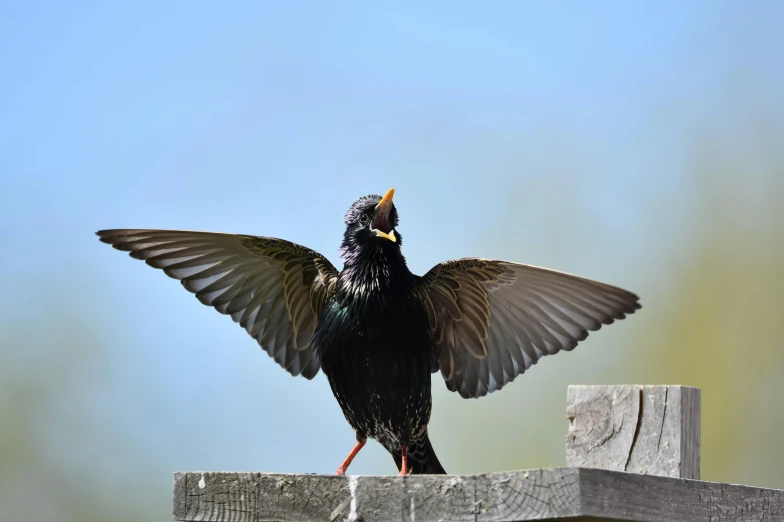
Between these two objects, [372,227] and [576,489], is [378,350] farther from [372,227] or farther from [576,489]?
[576,489]

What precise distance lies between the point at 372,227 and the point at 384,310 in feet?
1.08

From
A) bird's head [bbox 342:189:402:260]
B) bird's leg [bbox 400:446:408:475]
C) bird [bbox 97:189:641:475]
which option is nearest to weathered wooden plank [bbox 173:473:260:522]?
bird [bbox 97:189:641:475]

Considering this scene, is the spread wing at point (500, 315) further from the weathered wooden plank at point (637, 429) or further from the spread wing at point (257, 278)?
the spread wing at point (257, 278)

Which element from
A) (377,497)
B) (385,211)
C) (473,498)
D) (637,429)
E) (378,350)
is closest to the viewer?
(473,498)

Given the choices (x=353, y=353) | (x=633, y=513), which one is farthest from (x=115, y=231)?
(x=633, y=513)

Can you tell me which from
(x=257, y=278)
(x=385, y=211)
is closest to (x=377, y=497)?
(x=385, y=211)

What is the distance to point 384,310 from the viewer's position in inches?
144

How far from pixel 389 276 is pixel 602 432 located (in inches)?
37.1

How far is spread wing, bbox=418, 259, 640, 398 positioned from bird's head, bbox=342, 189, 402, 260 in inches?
8.4

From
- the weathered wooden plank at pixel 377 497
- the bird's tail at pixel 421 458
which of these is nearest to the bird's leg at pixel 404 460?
the bird's tail at pixel 421 458

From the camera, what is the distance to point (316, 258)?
13.1 ft

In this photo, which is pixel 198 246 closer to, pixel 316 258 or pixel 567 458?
pixel 316 258

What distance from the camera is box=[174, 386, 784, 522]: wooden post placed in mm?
2441

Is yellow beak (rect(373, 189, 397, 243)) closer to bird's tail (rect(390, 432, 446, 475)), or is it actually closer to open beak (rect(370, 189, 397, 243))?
open beak (rect(370, 189, 397, 243))
